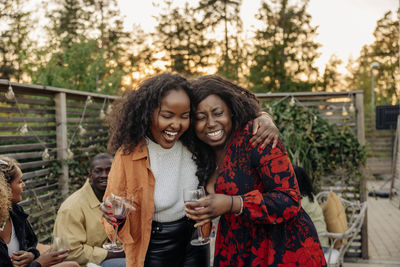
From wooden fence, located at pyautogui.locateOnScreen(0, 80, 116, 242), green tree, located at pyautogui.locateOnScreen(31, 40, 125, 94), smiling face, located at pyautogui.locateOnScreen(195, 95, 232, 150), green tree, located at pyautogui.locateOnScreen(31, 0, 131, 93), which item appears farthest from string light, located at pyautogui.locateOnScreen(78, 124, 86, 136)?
green tree, located at pyautogui.locateOnScreen(31, 40, 125, 94)

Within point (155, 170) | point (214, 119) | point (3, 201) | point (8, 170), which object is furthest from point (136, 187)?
point (8, 170)

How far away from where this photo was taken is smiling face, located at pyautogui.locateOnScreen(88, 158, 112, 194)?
3023 millimetres

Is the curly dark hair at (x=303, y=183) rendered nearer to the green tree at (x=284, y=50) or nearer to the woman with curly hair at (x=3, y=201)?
the woman with curly hair at (x=3, y=201)

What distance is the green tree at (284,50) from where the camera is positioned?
1238 centimetres

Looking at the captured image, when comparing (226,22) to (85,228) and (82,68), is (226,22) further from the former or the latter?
(85,228)

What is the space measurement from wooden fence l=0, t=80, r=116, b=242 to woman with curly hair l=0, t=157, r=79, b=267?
2.53ft

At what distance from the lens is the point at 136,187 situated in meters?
1.78

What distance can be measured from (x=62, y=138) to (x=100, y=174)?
3.90 ft

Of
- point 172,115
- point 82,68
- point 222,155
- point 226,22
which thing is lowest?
point 222,155

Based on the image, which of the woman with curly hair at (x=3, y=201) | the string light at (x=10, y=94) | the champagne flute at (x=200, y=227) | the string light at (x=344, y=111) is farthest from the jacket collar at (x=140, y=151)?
the string light at (x=344, y=111)

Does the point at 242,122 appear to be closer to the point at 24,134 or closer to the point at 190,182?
the point at 190,182

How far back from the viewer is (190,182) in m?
1.92

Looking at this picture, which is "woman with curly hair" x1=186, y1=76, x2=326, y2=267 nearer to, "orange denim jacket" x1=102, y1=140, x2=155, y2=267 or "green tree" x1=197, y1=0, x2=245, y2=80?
"orange denim jacket" x1=102, y1=140, x2=155, y2=267

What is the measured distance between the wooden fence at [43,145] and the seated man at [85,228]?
0.85 metres
